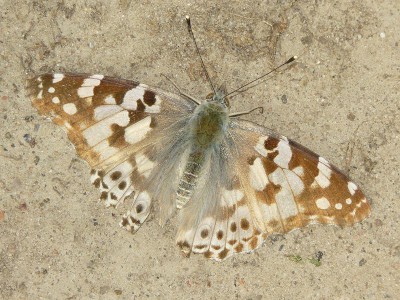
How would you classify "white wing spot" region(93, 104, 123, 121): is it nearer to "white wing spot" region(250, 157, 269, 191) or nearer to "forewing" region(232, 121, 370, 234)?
"forewing" region(232, 121, 370, 234)

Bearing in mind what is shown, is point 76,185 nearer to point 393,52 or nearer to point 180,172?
point 180,172

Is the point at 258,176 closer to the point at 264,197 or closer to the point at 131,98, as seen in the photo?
the point at 264,197

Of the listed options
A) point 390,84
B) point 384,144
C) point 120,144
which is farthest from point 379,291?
point 120,144

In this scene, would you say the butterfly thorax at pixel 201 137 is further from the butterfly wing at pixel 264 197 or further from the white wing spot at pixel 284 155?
the white wing spot at pixel 284 155

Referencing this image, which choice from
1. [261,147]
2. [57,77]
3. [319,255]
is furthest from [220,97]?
[319,255]

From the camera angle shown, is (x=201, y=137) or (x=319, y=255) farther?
(x=319, y=255)
